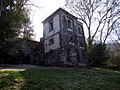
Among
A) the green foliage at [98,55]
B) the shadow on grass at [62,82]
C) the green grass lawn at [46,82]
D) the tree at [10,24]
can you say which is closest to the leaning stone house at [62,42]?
the green foliage at [98,55]

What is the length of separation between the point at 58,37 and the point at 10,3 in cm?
813

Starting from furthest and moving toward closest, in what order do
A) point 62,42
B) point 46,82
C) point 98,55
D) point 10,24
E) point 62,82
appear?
point 98,55, point 62,42, point 10,24, point 62,82, point 46,82

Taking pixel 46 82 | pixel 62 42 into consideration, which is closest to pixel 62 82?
pixel 46 82

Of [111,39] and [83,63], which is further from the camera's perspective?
[111,39]

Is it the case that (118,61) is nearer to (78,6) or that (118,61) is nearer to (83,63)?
(83,63)

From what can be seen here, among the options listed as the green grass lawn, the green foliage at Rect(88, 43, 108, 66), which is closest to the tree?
the green grass lawn

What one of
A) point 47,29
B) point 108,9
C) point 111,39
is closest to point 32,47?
point 47,29

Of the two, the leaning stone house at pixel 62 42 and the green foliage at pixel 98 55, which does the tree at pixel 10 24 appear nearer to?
the leaning stone house at pixel 62 42

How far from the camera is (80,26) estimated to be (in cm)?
1975

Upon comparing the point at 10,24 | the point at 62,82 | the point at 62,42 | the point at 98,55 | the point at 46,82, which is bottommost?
the point at 62,82

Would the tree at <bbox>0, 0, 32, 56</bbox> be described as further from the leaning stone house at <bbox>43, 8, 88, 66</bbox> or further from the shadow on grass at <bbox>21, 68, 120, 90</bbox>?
the leaning stone house at <bbox>43, 8, 88, 66</bbox>

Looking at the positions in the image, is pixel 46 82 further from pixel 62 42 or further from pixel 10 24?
pixel 62 42

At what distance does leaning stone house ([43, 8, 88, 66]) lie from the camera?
14.0m

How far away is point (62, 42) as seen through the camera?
14172 millimetres
